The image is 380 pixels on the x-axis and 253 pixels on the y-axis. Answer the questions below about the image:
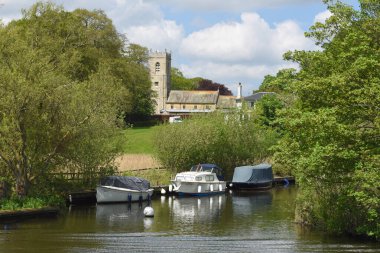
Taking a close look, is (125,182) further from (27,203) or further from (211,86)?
(211,86)

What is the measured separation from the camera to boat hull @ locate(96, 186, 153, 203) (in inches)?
1838

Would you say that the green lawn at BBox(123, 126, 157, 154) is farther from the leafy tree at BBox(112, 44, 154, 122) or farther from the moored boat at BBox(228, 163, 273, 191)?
the moored boat at BBox(228, 163, 273, 191)

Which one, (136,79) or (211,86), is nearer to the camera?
(136,79)

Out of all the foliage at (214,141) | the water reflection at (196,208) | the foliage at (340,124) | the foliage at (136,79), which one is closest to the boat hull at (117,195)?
the water reflection at (196,208)

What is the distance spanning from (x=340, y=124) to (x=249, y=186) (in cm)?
3412

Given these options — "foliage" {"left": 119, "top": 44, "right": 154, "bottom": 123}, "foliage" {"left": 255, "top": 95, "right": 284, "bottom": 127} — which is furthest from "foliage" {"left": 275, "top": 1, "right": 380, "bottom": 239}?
"foliage" {"left": 119, "top": 44, "right": 154, "bottom": 123}

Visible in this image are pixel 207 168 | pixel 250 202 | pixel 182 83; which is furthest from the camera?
pixel 182 83

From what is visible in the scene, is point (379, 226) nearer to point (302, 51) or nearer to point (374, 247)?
point (374, 247)

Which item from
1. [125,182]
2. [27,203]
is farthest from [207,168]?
[27,203]

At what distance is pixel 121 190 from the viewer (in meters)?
47.6

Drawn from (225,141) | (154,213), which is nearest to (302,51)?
(154,213)

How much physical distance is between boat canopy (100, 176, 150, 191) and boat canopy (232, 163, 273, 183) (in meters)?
14.2

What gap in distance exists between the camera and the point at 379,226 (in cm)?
2789

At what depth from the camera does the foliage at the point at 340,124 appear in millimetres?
27969
